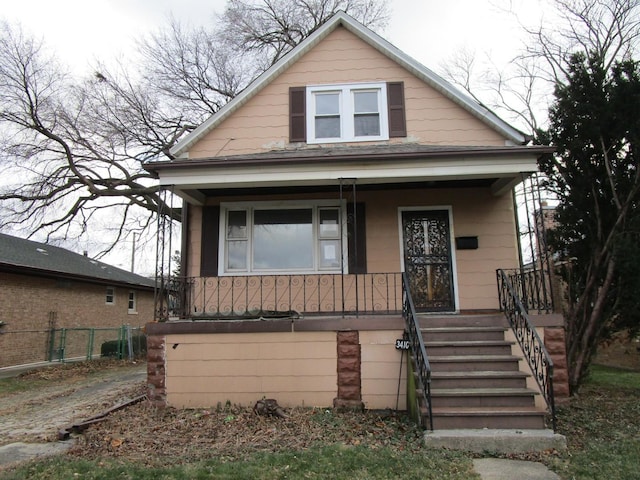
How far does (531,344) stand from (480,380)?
924mm

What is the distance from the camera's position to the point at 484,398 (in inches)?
207

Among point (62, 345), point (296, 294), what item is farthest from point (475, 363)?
point (62, 345)

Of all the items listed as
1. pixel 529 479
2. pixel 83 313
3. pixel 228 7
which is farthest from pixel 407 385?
pixel 228 7

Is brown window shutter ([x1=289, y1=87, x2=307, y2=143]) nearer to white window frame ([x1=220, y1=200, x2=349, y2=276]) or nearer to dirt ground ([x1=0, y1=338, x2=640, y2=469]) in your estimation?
white window frame ([x1=220, y1=200, x2=349, y2=276])

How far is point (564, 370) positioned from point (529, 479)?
294cm

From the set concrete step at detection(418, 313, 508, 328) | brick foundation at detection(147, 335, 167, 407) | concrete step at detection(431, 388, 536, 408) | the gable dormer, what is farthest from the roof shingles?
concrete step at detection(431, 388, 536, 408)

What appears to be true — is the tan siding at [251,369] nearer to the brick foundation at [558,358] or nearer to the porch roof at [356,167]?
the porch roof at [356,167]

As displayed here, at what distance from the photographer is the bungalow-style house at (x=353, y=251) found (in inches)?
244

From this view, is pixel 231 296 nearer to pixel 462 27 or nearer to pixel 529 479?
pixel 529 479

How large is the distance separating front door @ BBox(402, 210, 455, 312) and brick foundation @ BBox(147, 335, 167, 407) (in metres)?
4.45

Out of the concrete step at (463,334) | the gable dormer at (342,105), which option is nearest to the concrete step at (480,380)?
the concrete step at (463,334)

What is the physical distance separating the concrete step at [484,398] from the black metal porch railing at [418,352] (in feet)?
0.84

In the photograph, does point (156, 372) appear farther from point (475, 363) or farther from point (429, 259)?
point (429, 259)

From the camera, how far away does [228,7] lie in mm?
20750
